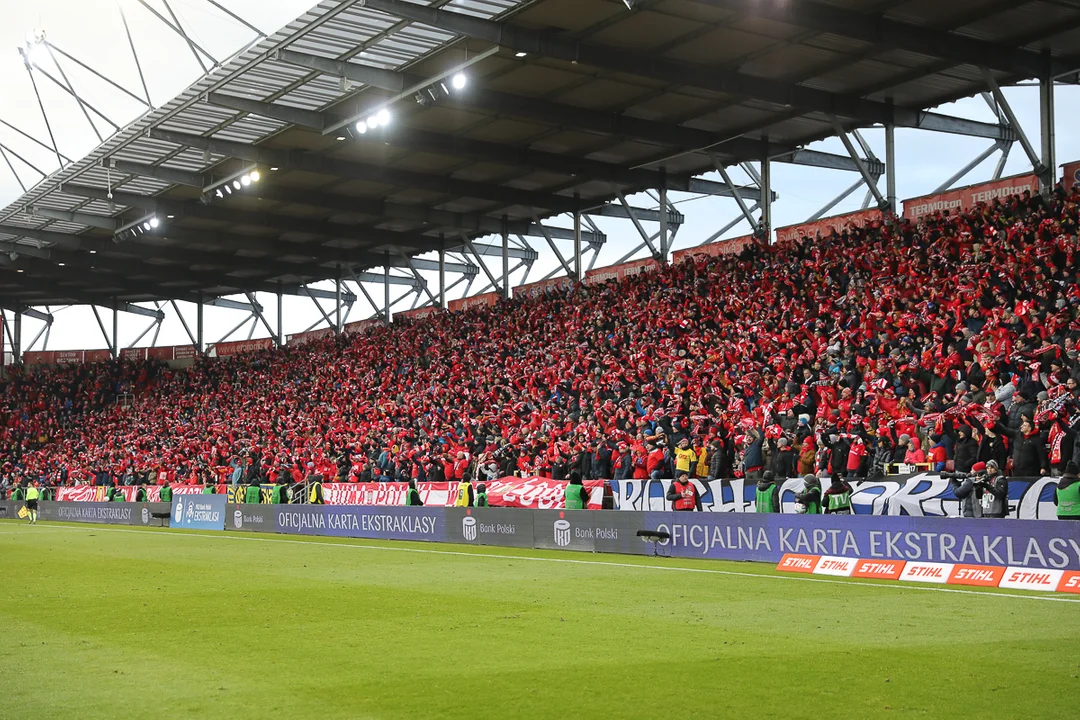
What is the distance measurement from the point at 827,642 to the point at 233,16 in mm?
21084

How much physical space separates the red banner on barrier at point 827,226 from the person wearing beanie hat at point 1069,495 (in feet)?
54.6

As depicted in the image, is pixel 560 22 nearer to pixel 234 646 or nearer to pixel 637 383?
pixel 637 383

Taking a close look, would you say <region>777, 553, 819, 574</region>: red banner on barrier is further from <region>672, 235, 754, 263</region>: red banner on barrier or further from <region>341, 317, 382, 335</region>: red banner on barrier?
<region>341, 317, 382, 335</region>: red banner on barrier

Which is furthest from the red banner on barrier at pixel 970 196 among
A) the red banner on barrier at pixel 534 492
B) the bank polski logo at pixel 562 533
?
the bank polski logo at pixel 562 533

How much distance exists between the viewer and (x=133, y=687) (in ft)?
27.8

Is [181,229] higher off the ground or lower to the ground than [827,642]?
higher

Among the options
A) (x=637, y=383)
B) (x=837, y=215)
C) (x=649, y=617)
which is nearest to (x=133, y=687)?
(x=649, y=617)

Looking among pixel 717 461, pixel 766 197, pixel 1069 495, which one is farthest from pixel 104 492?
pixel 1069 495

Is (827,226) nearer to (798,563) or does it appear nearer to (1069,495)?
(798,563)

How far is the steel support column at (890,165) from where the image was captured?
33.2 metres

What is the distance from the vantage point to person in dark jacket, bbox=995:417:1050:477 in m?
18.2

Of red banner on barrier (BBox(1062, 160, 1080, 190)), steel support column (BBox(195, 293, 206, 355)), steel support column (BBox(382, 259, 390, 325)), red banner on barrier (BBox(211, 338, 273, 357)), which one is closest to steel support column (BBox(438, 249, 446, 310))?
steel support column (BBox(382, 259, 390, 325))

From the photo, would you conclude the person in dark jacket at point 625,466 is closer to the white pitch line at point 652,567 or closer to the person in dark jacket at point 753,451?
the person in dark jacket at point 753,451

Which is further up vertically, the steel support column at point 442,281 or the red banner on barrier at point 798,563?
the steel support column at point 442,281
